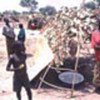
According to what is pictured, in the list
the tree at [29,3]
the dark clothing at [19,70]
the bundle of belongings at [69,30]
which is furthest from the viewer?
the tree at [29,3]

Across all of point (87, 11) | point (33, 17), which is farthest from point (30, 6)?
point (87, 11)

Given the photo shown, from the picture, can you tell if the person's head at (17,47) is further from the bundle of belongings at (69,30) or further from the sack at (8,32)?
the sack at (8,32)

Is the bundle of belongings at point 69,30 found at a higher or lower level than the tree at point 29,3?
higher

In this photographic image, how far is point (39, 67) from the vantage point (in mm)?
9312

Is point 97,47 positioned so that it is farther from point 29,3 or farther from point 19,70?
point 29,3

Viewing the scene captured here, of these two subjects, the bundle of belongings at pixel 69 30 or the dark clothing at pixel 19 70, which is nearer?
the dark clothing at pixel 19 70

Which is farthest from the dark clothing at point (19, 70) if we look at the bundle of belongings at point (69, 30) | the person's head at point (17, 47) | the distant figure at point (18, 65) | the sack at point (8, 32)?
the sack at point (8, 32)

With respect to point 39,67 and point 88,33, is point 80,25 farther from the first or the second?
point 39,67

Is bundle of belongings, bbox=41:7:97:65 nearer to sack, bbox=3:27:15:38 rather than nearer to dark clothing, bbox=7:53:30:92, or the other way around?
sack, bbox=3:27:15:38

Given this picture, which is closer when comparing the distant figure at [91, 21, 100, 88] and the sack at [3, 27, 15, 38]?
the distant figure at [91, 21, 100, 88]

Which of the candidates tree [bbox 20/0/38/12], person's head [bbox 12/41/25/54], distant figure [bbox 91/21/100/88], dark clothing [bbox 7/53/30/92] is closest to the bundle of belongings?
distant figure [bbox 91/21/100/88]

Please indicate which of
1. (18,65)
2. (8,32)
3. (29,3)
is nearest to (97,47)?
(18,65)

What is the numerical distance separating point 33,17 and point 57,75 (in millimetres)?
12148

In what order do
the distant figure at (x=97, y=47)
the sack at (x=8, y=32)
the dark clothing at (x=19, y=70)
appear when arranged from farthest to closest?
the sack at (x=8, y=32) < the distant figure at (x=97, y=47) < the dark clothing at (x=19, y=70)
